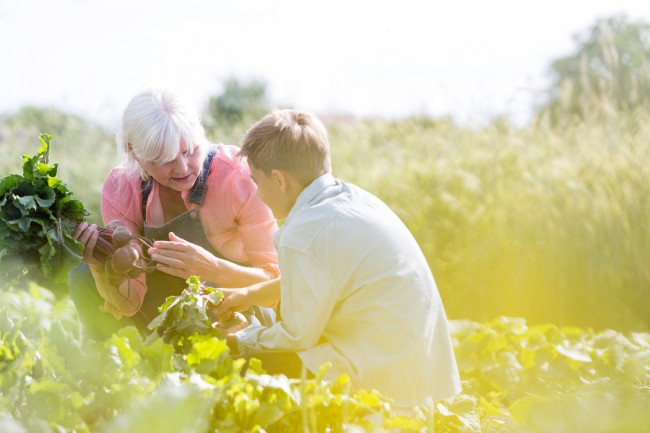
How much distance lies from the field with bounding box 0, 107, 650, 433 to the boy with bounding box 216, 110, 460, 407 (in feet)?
0.60

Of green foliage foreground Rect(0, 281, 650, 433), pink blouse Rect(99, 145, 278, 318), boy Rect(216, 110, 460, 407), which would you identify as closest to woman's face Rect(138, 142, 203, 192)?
pink blouse Rect(99, 145, 278, 318)

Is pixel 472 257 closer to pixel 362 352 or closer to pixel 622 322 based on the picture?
pixel 622 322

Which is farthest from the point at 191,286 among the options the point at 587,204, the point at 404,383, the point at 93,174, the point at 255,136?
the point at 93,174

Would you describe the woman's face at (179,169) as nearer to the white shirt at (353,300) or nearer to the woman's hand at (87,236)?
the woman's hand at (87,236)

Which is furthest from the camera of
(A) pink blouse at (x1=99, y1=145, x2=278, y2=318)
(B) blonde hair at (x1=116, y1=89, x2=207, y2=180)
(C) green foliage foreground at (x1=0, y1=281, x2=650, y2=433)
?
(A) pink blouse at (x1=99, y1=145, x2=278, y2=318)

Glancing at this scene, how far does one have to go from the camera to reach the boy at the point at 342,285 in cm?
229

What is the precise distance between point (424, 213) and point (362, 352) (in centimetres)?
335

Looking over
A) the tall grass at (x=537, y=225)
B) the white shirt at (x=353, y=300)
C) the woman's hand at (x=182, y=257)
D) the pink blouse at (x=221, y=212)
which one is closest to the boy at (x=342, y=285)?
the white shirt at (x=353, y=300)

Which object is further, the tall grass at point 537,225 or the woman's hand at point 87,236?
the tall grass at point 537,225

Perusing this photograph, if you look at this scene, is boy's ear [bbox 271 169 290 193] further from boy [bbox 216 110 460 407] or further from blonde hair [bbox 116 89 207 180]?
blonde hair [bbox 116 89 207 180]

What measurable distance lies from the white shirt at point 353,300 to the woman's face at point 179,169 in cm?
68

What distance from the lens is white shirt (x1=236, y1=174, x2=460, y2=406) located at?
2.29m

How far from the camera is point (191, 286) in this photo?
2369 mm

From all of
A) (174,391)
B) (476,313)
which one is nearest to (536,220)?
(476,313)
